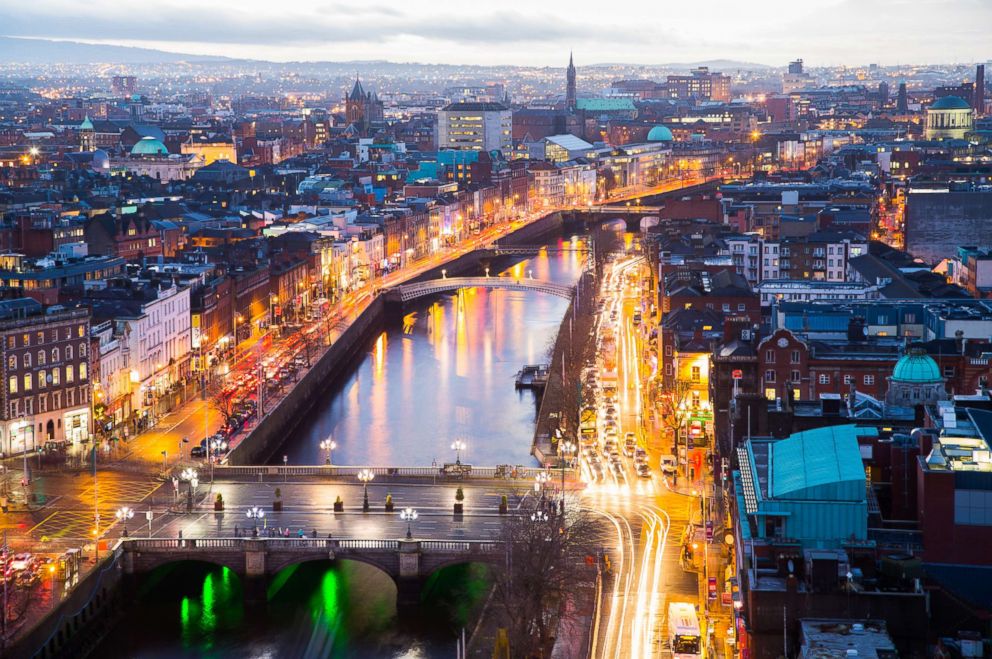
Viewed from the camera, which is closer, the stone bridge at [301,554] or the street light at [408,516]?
the stone bridge at [301,554]

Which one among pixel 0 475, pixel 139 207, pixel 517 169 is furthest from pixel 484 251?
pixel 0 475

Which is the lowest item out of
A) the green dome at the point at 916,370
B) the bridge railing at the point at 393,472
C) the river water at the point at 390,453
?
the river water at the point at 390,453

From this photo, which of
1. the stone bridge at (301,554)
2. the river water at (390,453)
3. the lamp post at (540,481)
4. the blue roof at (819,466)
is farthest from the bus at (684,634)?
the lamp post at (540,481)

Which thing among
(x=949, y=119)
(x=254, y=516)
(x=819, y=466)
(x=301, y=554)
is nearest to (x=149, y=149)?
(x=949, y=119)

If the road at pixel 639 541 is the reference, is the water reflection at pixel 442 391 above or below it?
below

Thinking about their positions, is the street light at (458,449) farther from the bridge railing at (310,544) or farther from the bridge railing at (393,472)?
the bridge railing at (310,544)

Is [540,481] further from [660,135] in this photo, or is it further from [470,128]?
[660,135]

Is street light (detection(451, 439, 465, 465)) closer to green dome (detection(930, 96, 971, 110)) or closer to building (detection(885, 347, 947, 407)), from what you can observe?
building (detection(885, 347, 947, 407))
